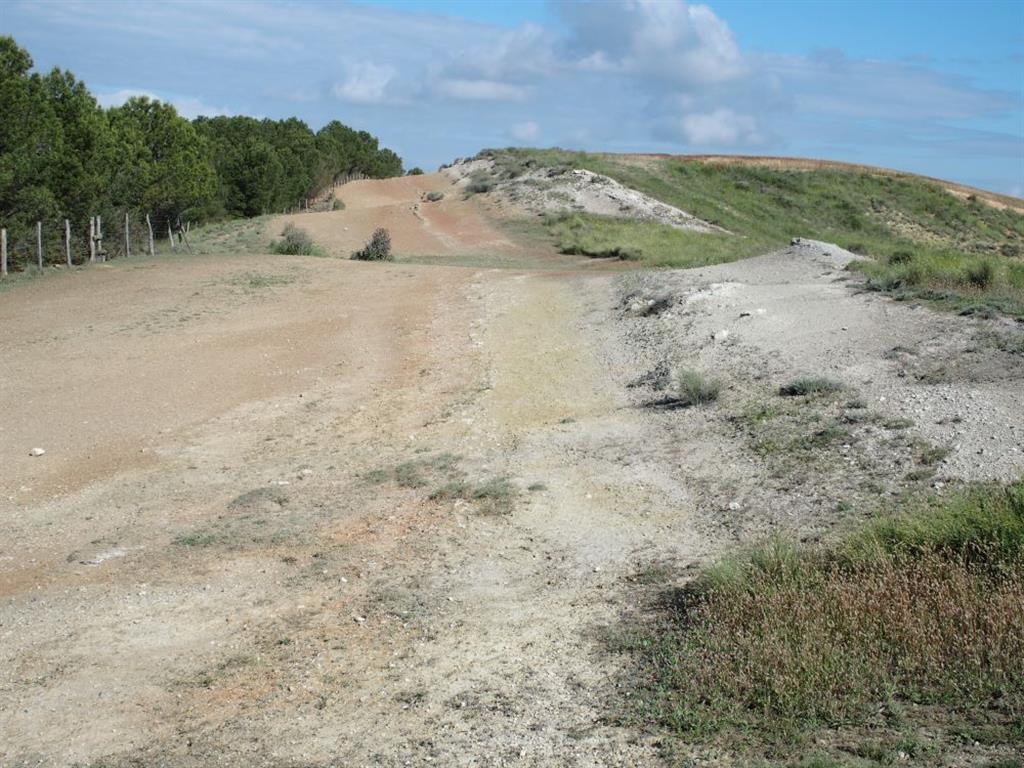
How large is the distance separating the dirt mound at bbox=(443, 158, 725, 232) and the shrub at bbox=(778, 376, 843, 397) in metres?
26.8

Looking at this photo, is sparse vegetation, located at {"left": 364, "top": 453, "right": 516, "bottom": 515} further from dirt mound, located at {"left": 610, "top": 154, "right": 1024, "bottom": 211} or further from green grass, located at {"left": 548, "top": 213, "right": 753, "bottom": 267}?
dirt mound, located at {"left": 610, "top": 154, "right": 1024, "bottom": 211}

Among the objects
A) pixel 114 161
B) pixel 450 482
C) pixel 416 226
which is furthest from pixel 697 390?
pixel 416 226

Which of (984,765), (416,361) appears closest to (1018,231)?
(416,361)

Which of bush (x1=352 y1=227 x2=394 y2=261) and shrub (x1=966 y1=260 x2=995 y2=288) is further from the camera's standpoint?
bush (x1=352 y1=227 x2=394 y2=261)

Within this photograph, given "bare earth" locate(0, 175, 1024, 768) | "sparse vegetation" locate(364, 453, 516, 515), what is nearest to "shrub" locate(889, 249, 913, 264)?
"bare earth" locate(0, 175, 1024, 768)

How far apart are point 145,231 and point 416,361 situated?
27475 mm

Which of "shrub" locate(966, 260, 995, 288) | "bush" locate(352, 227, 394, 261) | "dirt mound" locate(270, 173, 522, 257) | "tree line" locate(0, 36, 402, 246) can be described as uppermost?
"tree line" locate(0, 36, 402, 246)

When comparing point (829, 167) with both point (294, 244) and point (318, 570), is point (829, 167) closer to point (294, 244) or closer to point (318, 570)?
point (294, 244)

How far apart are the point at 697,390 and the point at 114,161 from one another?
26.2m

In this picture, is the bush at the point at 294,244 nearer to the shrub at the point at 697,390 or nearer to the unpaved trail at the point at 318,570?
the unpaved trail at the point at 318,570

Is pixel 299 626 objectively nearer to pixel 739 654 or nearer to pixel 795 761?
pixel 739 654

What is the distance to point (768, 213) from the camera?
5025 centimetres

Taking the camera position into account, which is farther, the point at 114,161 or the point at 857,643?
the point at 114,161

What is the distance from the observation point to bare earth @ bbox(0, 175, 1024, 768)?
6234mm
